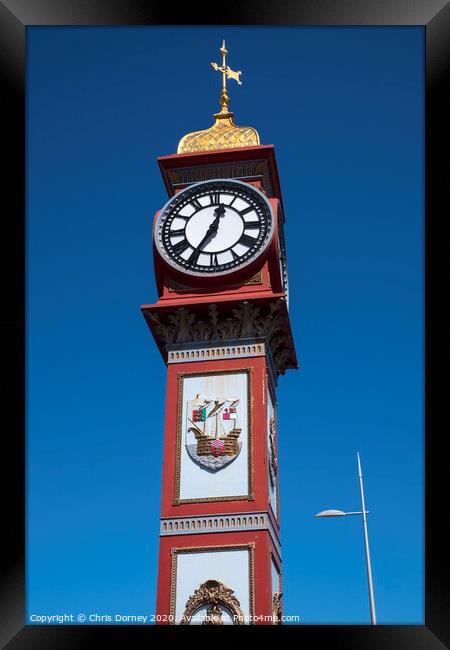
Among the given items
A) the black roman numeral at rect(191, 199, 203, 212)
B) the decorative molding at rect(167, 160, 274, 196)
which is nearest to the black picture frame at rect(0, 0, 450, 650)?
the black roman numeral at rect(191, 199, 203, 212)

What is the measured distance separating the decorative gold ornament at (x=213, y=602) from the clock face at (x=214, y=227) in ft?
31.2

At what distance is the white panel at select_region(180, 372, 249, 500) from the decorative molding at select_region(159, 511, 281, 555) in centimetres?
64

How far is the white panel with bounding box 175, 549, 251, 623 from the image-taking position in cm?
2611

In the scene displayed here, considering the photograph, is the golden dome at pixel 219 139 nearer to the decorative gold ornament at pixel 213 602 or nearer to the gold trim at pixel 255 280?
the gold trim at pixel 255 280

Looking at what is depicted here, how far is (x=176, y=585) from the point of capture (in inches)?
1039

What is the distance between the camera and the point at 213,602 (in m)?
26.0

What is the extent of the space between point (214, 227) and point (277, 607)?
11669 mm

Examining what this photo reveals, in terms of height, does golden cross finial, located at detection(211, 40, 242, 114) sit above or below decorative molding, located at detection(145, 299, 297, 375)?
above

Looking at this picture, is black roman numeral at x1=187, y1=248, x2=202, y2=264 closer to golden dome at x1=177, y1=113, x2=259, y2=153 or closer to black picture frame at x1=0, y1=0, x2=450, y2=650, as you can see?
golden dome at x1=177, y1=113, x2=259, y2=153
